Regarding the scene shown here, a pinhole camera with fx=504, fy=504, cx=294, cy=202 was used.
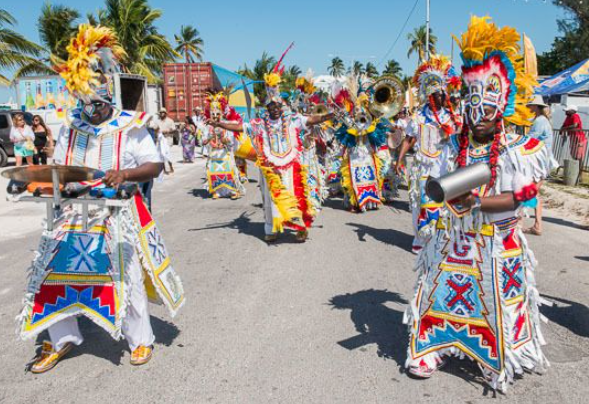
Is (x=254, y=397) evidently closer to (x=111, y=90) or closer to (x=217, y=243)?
(x=111, y=90)

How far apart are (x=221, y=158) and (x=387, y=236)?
5.07m

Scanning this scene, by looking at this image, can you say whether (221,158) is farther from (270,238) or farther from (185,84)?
(185,84)

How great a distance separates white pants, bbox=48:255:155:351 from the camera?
3420 millimetres

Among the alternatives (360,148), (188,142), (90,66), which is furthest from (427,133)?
(188,142)

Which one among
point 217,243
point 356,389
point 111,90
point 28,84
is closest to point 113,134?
point 111,90

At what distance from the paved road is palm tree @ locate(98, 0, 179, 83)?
29.0m

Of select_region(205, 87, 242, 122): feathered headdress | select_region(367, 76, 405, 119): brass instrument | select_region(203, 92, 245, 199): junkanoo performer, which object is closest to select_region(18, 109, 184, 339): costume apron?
select_region(367, 76, 405, 119): brass instrument

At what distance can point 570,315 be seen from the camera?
4441 mm

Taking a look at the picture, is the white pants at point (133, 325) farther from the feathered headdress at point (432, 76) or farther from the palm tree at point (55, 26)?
the palm tree at point (55, 26)

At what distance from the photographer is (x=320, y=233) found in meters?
7.73

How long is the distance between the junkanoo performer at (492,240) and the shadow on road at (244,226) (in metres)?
4.58

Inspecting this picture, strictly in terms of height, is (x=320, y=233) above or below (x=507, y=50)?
below

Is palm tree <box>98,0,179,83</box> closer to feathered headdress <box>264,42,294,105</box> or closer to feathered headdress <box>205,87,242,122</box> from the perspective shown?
feathered headdress <box>205,87,242,122</box>

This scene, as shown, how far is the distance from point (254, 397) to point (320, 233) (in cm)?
468
